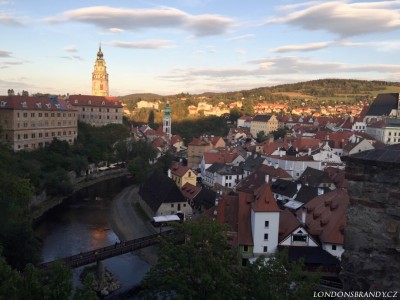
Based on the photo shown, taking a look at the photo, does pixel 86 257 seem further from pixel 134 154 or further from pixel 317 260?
pixel 134 154

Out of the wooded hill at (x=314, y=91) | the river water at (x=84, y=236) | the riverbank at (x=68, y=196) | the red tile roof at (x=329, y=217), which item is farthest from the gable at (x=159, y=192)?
the wooded hill at (x=314, y=91)

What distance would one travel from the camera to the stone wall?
4312mm

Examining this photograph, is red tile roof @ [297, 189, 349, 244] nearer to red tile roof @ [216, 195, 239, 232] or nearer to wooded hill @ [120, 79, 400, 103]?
red tile roof @ [216, 195, 239, 232]

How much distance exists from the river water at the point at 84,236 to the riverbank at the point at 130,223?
16.0 inches

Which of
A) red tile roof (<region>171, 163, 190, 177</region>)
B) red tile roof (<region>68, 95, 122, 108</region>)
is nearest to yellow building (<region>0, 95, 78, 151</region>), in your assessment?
red tile roof (<region>68, 95, 122, 108</region>)

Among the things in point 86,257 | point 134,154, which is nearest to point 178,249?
point 86,257

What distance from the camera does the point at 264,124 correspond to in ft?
251

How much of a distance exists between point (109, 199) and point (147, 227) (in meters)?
9.83

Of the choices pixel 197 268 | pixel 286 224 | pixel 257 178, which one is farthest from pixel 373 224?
pixel 257 178

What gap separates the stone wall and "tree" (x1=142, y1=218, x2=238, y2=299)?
13.0 feet

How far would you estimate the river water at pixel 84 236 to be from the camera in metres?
20.0

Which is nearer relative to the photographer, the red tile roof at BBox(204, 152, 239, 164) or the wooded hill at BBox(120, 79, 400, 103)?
the red tile roof at BBox(204, 152, 239, 164)

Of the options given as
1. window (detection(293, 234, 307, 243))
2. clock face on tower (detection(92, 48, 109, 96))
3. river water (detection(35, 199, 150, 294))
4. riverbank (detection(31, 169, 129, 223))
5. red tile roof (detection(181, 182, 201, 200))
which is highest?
clock face on tower (detection(92, 48, 109, 96))

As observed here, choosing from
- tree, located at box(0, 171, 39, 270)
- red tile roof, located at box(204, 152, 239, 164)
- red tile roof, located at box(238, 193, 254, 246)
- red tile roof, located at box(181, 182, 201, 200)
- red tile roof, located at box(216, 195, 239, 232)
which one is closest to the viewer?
tree, located at box(0, 171, 39, 270)
